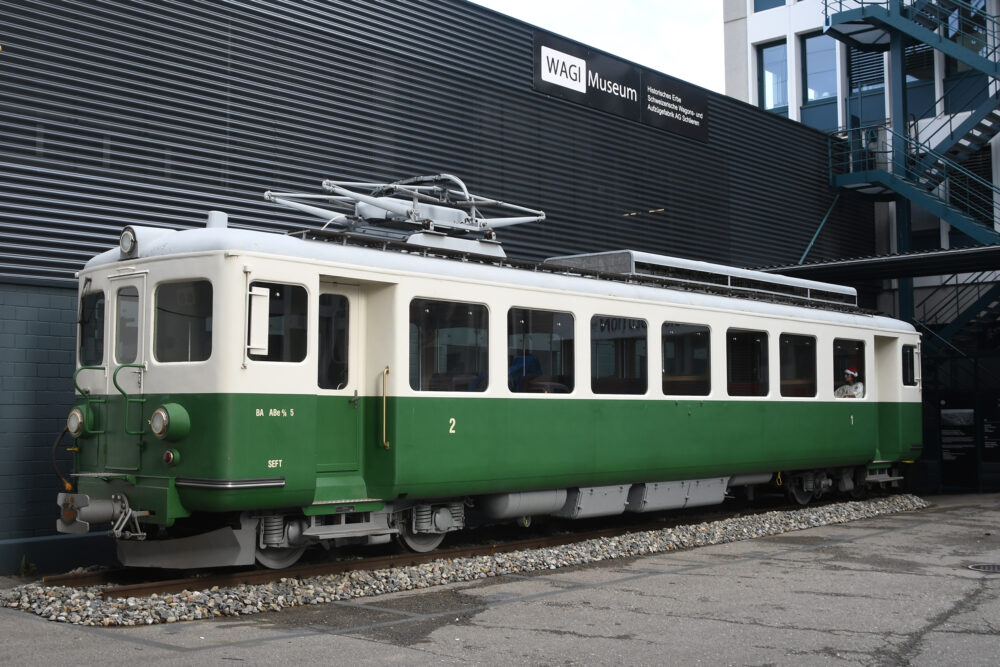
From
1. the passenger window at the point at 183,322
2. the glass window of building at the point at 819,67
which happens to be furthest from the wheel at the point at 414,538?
the glass window of building at the point at 819,67

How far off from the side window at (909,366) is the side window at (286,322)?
11.4m

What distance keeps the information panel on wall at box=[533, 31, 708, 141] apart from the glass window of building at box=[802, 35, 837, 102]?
8.20m

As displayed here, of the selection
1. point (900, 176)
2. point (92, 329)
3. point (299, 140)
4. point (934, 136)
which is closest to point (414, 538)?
point (92, 329)

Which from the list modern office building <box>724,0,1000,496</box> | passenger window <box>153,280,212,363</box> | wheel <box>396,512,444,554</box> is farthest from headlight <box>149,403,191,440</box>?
modern office building <box>724,0,1000,496</box>

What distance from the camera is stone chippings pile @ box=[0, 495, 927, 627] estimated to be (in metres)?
7.50

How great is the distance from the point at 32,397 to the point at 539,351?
5.04m

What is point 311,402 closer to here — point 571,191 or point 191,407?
point 191,407

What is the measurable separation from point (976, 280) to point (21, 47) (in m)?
19.3

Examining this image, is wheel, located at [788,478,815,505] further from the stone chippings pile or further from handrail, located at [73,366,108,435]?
handrail, located at [73,366,108,435]

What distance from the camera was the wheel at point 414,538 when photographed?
994cm

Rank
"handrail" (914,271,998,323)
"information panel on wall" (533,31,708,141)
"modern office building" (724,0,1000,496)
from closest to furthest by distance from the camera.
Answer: "information panel on wall" (533,31,708,141) → "modern office building" (724,0,1000,496) → "handrail" (914,271,998,323)

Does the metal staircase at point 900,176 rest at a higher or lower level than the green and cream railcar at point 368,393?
higher

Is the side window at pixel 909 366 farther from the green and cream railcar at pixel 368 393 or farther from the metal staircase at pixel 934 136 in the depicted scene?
the metal staircase at pixel 934 136

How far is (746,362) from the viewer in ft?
43.9
